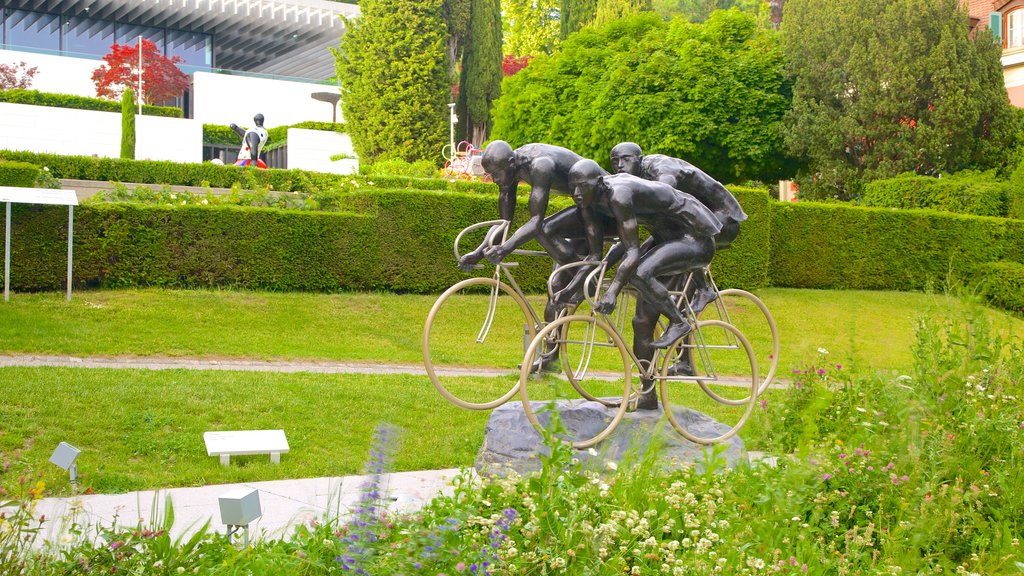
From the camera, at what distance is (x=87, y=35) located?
4084cm

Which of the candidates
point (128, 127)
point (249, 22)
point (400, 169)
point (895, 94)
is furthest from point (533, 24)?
point (895, 94)

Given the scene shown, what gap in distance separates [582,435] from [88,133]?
94.5 feet

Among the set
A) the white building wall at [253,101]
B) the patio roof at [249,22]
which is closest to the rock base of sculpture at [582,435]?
the white building wall at [253,101]

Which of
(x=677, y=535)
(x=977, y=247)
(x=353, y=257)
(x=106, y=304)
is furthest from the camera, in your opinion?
(x=977, y=247)

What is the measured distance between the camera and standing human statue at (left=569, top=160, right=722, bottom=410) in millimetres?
5633

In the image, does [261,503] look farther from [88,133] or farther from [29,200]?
[88,133]

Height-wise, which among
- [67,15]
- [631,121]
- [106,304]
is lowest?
[106,304]

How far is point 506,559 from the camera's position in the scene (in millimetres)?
3213

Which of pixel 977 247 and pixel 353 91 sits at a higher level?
pixel 353 91

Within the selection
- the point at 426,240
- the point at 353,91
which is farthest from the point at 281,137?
the point at 426,240

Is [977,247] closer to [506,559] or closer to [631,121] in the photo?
[631,121]

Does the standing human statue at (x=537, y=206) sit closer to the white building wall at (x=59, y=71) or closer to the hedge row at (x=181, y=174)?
the hedge row at (x=181, y=174)

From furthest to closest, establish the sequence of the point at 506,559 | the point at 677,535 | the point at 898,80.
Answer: the point at 898,80 → the point at 677,535 → the point at 506,559

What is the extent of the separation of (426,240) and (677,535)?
10.7 meters
